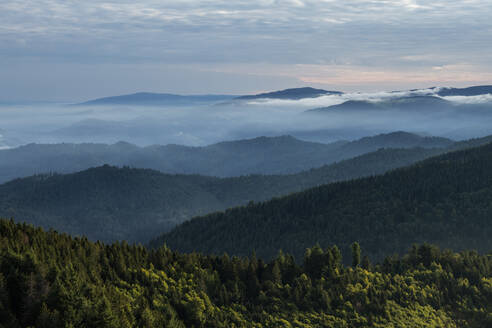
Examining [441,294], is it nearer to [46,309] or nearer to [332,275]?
[332,275]

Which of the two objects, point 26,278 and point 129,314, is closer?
point 26,278

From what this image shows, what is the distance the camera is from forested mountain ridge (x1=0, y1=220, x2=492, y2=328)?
44.9 metres

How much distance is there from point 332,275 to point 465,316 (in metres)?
24.2

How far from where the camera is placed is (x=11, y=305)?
44.4 meters

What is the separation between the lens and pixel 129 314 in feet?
162

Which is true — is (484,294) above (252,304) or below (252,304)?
below

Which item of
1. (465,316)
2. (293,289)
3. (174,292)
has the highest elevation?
(174,292)

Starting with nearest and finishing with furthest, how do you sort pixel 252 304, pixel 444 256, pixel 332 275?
1. pixel 252 304
2. pixel 332 275
3. pixel 444 256

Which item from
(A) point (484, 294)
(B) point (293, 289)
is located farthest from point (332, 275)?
(A) point (484, 294)

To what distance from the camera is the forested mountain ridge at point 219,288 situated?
44938 millimetres

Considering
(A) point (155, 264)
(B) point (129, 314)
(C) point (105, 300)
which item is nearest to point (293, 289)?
(A) point (155, 264)

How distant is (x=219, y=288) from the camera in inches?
3039

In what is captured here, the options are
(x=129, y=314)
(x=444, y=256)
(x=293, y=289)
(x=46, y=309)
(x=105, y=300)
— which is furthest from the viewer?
(x=444, y=256)

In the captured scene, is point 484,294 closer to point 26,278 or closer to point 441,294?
point 441,294
